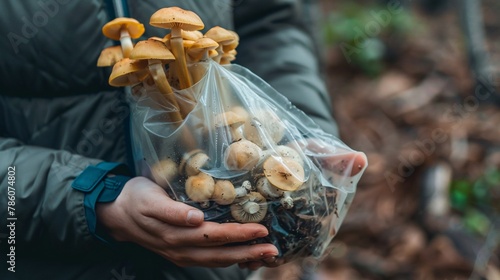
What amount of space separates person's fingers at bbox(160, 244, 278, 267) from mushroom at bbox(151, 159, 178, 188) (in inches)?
5.5

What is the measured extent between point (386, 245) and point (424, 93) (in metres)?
1.36

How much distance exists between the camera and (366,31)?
4609 millimetres

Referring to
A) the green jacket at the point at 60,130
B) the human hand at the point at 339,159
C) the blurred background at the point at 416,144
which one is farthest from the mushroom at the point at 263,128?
the blurred background at the point at 416,144

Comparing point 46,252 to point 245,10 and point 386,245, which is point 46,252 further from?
point 386,245

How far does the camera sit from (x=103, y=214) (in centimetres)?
114

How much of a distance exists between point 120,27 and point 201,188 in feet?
1.25

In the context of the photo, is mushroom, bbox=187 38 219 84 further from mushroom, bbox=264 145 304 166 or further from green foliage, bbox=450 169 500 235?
green foliage, bbox=450 169 500 235

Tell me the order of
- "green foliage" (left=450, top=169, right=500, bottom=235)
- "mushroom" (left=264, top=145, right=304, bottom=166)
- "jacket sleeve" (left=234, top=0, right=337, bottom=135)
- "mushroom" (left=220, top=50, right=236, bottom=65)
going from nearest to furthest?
"mushroom" (left=264, top=145, right=304, bottom=166) < "mushroom" (left=220, top=50, right=236, bottom=65) < "jacket sleeve" (left=234, top=0, right=337, bottom=135) < "green foliage" (left=450, top=169, right=500, bottom=235)

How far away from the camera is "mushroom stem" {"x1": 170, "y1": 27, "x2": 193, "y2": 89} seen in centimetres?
103

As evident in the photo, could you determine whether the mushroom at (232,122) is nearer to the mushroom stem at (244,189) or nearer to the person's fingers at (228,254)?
the mushroom stem at (244,189)

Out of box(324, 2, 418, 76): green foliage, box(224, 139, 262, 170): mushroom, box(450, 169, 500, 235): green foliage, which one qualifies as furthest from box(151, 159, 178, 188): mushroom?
box(324, 2, 418, 76): green foliage

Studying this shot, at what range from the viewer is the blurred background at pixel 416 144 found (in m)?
2.56

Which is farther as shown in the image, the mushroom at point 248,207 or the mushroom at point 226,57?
the mushroom at point 226,57

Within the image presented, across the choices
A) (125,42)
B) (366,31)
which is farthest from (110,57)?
(366,31)
